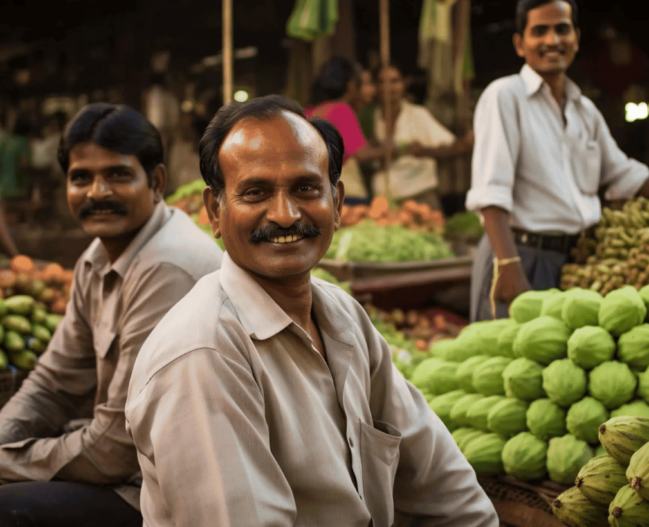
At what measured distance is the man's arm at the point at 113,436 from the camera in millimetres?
2133

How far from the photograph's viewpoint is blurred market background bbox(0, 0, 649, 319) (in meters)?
7.67

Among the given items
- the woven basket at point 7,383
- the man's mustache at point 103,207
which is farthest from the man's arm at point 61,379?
the woven basket at point 7,383

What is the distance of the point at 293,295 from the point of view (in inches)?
62.1

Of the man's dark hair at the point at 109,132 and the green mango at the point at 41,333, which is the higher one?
the man's dark hair at the point at 109,132

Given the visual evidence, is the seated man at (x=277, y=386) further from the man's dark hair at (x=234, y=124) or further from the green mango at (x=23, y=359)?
the green mango at (x=23, y=359)

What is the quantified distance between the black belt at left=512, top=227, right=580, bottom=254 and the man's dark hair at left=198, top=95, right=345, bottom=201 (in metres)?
2.05

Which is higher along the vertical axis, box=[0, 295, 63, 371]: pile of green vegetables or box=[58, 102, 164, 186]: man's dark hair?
box=[58, 102, 164, 186]: man's dark hair

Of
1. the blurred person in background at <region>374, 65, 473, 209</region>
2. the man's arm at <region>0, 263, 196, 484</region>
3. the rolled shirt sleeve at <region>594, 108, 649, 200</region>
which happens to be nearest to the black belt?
the rolled shirt sleeve at <region>594, 108, 649, 200</region>

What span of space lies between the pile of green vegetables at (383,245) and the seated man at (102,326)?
118 inches

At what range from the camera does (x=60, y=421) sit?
2705 mm

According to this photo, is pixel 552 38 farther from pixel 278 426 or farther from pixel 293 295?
pixel 278 426

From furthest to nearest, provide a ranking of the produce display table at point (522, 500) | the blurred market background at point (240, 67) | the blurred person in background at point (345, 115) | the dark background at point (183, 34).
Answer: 1. the dark background at point (183, 34)
2. the blurred market background at point (240, 67)
3. the blurred person in background at point (345, 115)
4. the produce display table at point (522, 500)

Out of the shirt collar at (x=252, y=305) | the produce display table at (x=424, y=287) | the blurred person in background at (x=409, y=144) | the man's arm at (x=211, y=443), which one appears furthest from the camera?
the blurred person in background at (x=409, y=144)

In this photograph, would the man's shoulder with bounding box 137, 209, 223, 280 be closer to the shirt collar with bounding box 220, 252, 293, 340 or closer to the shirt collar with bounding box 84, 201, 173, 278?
the shirt collar with bounding box 84, 201, 173, 278
